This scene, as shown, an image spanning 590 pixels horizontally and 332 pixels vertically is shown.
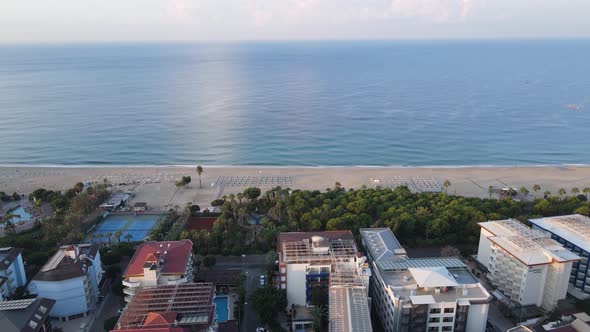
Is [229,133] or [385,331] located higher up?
[229,133]

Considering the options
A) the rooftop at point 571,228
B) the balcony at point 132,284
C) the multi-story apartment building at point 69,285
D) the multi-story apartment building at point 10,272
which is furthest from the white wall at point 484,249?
the multi-story apartment building at point 10,272

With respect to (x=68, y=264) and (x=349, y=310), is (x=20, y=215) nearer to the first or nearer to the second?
(x=68, y=264)

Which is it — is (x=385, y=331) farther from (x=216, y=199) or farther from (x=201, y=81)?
(x=201, y=81)

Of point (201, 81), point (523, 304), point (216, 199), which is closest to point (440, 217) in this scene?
point (523, 304)

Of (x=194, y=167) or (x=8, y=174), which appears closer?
(x=8, y=174)

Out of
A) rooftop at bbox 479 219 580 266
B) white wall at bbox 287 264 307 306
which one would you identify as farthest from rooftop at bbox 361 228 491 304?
white wall at bbox 287 264 307 306

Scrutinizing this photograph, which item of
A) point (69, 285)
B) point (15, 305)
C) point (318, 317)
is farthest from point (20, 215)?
point (318, 317)

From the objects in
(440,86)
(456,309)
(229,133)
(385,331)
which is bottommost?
(385,331)
